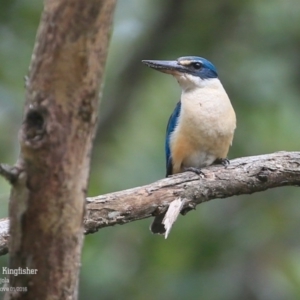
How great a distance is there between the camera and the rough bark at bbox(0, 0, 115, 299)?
2.00m

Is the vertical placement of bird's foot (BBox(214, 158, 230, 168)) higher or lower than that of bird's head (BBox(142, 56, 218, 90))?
lower

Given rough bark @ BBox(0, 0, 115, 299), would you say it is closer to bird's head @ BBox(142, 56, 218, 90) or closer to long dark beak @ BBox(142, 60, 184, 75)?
long dark beak @ BBox(142, 60, 184, 75)

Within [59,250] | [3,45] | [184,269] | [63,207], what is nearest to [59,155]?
[63,207]

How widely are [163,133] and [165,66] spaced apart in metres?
1.97

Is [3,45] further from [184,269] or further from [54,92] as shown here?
[54,92]

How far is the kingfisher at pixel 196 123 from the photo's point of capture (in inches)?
181

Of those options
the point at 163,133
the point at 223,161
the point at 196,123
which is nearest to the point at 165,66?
the point at 196,123

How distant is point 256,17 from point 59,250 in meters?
Result: 4.84

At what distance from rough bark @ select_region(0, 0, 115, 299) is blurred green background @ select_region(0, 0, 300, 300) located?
3147 mm

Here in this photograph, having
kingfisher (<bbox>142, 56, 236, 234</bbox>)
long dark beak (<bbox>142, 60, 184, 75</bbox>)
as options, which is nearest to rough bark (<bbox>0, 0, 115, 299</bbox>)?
kingfisher (<bbox>142, 56, 236, 234</bbox>)

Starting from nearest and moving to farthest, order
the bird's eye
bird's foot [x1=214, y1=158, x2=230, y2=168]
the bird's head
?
bird's foot [x1=214, y1=158, x2=230, y2=168]
the bird's head
the bird's eye

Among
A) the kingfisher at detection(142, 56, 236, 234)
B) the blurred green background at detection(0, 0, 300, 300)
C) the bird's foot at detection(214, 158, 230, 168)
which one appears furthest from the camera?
the blurred green background at detection(0, 0, 300, 300)

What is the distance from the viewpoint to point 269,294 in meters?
5.85

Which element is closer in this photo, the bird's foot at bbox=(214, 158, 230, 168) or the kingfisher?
the bird's foot at bbox=(214, 158, 230, 168)
